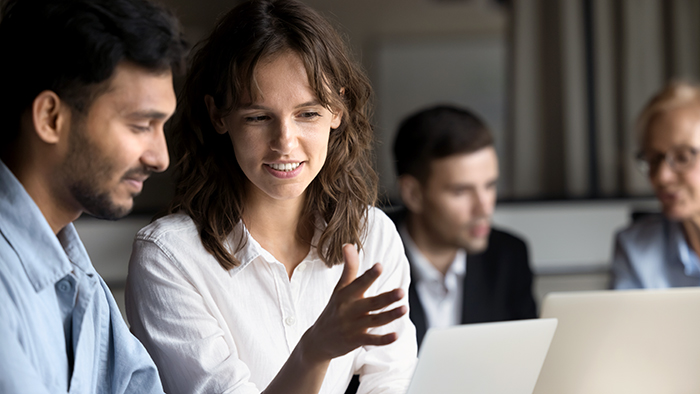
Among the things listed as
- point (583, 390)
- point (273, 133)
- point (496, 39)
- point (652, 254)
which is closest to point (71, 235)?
point (273, 133)

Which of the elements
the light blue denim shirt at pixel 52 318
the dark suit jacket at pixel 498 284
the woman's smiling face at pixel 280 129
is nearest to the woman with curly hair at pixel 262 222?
the woman's smiling face at pixel 280 129

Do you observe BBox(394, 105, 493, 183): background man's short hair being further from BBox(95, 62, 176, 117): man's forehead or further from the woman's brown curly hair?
BBox(95, 62, 176, 117): man's forehead

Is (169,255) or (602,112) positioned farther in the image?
(602,112)

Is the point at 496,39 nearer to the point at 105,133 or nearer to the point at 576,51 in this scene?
the point at 576,51

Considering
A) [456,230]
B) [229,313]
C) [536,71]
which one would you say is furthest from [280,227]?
[536,71]

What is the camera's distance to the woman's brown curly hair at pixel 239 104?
3.74 ft

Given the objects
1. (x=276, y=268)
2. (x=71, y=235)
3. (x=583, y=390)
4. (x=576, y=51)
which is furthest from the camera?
(x=576, y=51)

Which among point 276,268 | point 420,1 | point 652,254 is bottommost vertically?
point 652,254

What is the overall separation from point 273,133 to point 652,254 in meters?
1.74

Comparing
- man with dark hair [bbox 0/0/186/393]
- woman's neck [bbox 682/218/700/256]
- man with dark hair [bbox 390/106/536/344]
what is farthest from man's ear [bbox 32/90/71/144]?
woman's neck [bbox 682/218/700/256]

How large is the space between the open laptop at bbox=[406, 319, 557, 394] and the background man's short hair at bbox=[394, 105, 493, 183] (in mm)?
1346

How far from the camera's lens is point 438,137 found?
2.29m

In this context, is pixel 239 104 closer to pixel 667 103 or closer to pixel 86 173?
pixel 86 173

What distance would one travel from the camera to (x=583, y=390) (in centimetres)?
111
